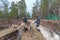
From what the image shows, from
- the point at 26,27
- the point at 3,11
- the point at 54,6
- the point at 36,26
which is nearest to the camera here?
the point at 36,26

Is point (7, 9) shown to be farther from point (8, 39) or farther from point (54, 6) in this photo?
point (8, 39)

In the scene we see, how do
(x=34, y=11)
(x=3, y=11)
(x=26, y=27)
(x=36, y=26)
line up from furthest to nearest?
(x=34, y=11) < (x=3, y=11) < (x=26, y=27) < (x=36, y=26)

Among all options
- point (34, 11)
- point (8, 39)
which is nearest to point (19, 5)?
point (34, 11)

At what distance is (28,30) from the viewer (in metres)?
11.2

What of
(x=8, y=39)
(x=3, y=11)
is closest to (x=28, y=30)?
(x=8, y=39)

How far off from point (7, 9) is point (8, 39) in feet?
81.7

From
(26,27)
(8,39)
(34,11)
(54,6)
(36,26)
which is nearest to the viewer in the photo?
(8,39)

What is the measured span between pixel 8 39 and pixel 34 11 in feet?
88.8

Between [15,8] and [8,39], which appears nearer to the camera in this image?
[8,39]

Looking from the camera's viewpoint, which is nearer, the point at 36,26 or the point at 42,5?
the point at 36,26

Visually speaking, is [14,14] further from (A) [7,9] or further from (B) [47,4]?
(B) [47,4]

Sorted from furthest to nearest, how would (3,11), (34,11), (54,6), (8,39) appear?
(34,11)
(3,11)
(54,6)
(8,39)

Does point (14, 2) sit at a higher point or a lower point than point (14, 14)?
higher

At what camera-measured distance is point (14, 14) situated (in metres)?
30.3
